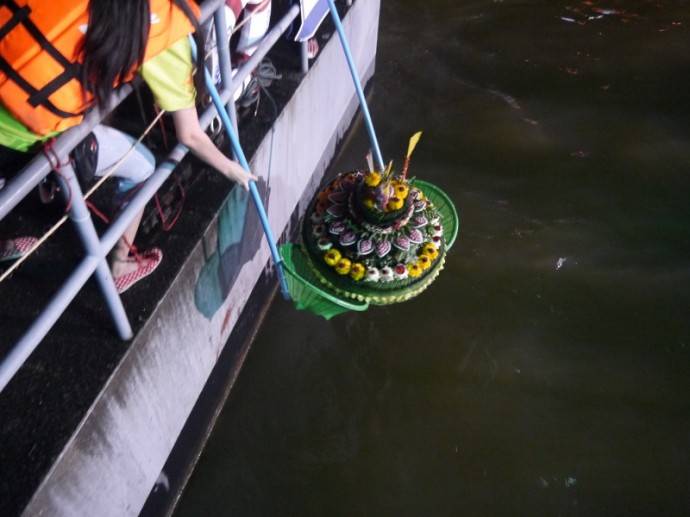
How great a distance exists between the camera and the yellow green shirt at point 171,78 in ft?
5.82

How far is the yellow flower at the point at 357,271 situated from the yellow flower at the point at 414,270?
8.8 inches

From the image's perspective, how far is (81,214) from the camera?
5.35ft

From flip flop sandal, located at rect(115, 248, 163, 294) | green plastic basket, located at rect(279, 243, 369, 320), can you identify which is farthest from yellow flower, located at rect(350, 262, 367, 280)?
flip flop sandal, located at rect(115, 248, 163, 294)

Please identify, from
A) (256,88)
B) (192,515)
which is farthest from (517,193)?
(192,515)

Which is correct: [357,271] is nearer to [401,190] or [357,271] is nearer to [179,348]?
[401,190]

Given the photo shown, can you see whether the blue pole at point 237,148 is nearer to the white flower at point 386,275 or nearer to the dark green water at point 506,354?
the white flower at point 386,275

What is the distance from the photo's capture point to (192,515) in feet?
9.74

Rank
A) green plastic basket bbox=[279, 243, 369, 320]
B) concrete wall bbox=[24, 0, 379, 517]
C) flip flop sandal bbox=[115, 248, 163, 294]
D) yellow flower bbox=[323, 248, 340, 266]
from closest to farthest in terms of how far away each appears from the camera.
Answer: concrete wall bbox=[24, 0, 379, 517] < flip flop sandal bbox=[115, 248, 163, 294] < green plastic basket bbox=[279, 243, 369, 320] < yellow flower bbox=[323, 248, 340, 266]

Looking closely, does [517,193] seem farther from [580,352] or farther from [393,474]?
[393,474]

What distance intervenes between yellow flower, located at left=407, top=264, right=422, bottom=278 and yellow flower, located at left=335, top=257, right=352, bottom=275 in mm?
292

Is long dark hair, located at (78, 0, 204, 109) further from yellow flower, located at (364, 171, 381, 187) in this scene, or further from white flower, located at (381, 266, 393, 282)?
white flower, located at (381, 266, 393, 282)

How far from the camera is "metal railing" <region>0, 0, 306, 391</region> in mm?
1423

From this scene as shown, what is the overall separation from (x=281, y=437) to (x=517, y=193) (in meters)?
2.92

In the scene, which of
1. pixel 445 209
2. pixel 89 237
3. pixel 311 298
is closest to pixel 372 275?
pixel 311 298
